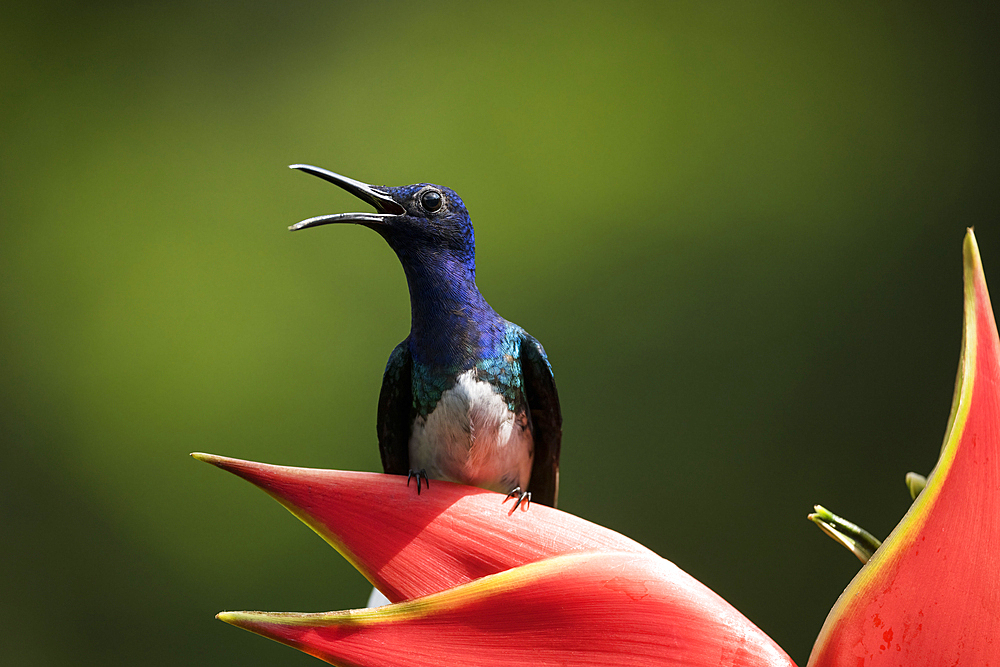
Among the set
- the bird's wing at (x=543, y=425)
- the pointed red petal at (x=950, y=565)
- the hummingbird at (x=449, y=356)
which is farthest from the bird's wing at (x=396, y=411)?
the pointed red petal at (x=950, y=565)

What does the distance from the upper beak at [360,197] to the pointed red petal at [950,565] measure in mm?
420

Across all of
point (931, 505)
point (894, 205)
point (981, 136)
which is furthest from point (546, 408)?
point (981, 136)

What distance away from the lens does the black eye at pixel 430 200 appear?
64 cm

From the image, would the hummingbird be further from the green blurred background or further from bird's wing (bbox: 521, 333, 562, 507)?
the green blurred background

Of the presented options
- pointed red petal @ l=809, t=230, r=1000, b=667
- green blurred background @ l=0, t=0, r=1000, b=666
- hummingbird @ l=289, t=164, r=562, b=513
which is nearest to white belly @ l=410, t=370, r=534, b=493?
hummingbird @ l=289, t=164, r=562, b=513

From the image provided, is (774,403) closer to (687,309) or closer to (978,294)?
(687,309)

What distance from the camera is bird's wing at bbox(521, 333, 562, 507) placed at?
706mm

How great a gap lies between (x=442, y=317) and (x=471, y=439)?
0.11 m

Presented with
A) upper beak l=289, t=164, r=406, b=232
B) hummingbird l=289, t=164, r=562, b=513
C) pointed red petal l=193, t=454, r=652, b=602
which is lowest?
pointed red petal l=193, t=454, r=652, b=602

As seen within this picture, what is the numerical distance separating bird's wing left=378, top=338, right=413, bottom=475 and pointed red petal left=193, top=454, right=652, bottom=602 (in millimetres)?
Answer: 255

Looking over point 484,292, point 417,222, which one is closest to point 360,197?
point 417,222

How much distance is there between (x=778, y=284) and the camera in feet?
5.74

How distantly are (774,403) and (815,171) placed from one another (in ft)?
1.79

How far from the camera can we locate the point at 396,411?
2.31 feet
